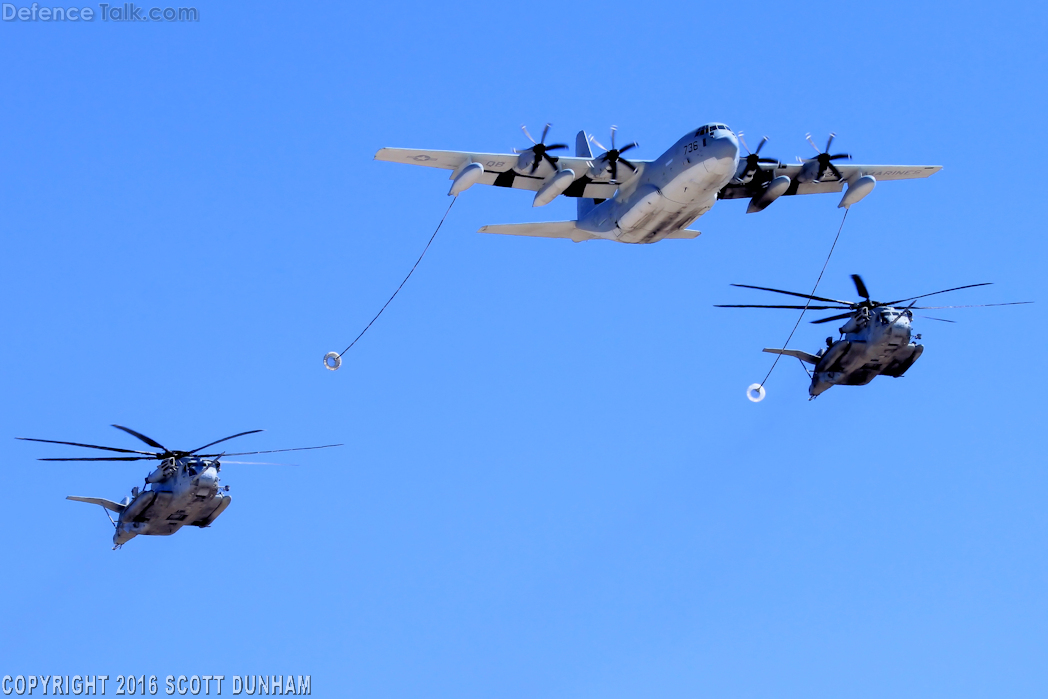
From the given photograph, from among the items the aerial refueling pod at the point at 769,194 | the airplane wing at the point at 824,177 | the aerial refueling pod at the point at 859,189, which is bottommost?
the aerial refueling pod at the point at 859,189

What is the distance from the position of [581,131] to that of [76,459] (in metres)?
22.8

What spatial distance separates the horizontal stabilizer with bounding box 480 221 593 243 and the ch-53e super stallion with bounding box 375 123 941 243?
38mm

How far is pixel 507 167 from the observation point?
50062 mm

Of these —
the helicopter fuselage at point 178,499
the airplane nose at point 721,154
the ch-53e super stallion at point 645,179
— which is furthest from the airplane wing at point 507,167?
the helicopter fuselage at point 178,499

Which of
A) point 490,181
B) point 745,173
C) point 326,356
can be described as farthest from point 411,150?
point 745,173

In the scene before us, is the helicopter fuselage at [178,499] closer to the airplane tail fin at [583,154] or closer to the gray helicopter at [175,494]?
the gray helicopter at [175,494]

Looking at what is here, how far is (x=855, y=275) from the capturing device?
52062 millimetres

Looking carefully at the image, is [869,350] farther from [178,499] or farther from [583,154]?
[178,499]

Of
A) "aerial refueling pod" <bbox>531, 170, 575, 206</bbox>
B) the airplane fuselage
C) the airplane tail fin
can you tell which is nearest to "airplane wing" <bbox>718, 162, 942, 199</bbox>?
the airplane fuselage

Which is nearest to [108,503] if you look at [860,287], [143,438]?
[143,438]

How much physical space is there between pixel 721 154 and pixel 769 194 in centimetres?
921

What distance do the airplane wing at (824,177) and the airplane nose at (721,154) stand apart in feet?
26.7

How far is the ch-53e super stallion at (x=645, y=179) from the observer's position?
155ft

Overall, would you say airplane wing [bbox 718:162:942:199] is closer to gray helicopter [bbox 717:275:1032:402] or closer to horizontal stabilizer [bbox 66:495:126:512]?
gray helicopter [bbox 717:275:1032:402]
